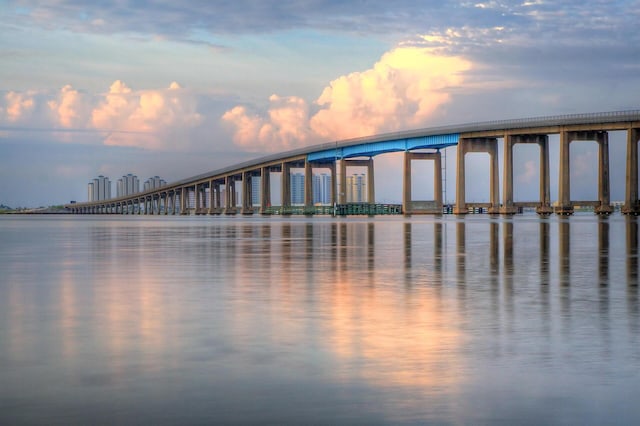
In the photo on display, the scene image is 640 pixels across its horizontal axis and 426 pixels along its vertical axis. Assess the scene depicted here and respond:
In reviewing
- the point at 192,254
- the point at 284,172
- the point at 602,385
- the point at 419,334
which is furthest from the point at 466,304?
the point at 284,172

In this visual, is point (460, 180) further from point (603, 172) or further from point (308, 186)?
point (308, 186)

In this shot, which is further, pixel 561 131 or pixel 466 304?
pixel 561 131

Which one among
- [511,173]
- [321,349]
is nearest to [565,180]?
[511,173]

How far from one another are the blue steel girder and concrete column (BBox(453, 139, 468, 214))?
2.59 m

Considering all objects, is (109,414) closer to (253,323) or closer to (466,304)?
(253,323)

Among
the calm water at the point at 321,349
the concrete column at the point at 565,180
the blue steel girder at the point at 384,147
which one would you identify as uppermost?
the blue steel girder at the point at 384,147

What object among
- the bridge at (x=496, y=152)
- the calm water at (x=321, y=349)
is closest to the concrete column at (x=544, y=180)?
the bridge at (x=496, y=152)

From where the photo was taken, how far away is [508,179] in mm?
150875

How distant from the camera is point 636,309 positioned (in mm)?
13367

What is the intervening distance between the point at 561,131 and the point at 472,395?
464ft

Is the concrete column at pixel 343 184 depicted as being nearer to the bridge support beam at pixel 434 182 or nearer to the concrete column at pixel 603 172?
the bridge support beam at pixel 434 182

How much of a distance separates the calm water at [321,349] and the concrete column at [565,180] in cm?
12650

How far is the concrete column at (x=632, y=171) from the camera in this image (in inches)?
5305

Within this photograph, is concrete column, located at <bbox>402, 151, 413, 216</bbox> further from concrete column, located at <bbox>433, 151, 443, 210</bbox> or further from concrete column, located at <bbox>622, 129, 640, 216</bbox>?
concrete column, located at <bbox>622, 129, 640, 216</bbox>
